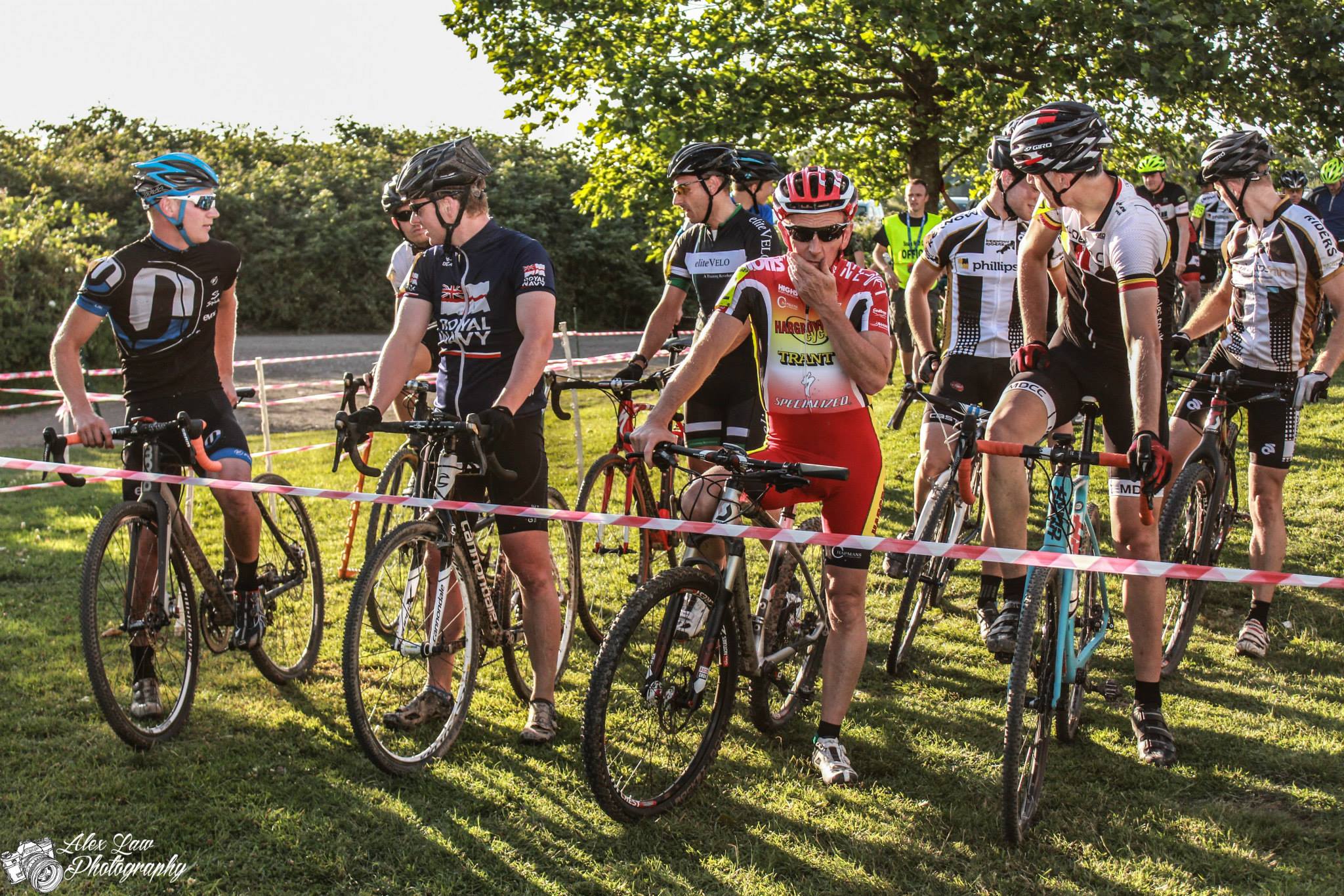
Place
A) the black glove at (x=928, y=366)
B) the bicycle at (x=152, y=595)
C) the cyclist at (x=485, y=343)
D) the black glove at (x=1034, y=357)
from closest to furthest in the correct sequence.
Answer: the bicycle at (x=152, y=595) < the cyclist at (x=485, y=343) < the black glove at (x=1034, y=357) < the black glove at (x=928, y=366)

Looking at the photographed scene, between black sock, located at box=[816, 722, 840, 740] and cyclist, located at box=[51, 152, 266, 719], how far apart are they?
8.12 feet

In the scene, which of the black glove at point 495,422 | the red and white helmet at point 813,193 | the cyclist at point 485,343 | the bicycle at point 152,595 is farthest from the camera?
the cyclist at point 485,343

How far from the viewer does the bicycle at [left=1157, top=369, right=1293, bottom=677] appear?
18.4 feet

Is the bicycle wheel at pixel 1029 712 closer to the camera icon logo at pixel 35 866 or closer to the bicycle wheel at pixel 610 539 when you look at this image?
the bicycle wheel at pixel 610 539

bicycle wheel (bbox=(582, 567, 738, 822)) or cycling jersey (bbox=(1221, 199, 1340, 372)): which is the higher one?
cycling jersey (bbox=(1221, 199, 1340, 372))

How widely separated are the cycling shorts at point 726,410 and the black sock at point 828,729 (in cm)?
163

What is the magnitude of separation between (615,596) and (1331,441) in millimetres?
7214

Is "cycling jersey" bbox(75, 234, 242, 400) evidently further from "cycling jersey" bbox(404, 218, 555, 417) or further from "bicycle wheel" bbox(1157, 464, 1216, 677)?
"bicycle wheel" bbox(1157, 464, 1216, 677)

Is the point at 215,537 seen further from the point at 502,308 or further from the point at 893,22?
the point at 893,22

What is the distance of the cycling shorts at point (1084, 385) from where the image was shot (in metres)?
4.88

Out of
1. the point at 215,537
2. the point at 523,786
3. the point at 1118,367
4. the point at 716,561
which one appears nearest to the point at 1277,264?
the point at 1118,367

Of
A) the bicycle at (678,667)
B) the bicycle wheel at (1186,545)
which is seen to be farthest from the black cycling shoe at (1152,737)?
the bicycle at (678,667)

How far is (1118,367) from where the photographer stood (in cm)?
489

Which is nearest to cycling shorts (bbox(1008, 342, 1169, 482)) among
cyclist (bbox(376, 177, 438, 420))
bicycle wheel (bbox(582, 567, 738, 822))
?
bicycle wheel (bbox(582, 567, 738, 822))
